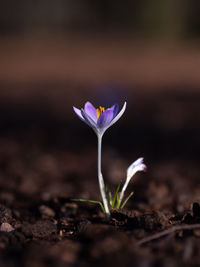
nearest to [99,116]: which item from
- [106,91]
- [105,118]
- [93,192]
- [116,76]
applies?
[105,118]

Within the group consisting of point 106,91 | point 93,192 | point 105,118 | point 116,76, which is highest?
point 105,118

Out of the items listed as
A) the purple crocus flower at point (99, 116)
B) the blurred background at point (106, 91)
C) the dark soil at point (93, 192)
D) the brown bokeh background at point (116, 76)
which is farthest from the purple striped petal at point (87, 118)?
the brown bokeh background at point (116, 76)

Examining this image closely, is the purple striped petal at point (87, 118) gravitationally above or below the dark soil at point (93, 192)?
above

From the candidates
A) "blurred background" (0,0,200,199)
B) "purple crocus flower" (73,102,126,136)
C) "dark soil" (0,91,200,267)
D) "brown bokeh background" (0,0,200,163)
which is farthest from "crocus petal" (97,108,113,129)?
"brown bokeh background" (0,0,200,163)

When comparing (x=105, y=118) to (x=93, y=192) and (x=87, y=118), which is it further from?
(x=93, y=192)

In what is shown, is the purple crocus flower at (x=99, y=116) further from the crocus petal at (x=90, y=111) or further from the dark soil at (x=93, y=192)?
the dark soil at (x=93, y=192)

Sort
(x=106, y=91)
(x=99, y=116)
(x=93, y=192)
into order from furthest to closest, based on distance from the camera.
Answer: (x=106, y=91) < (x=93, y=192) < (x=99, y=116)
